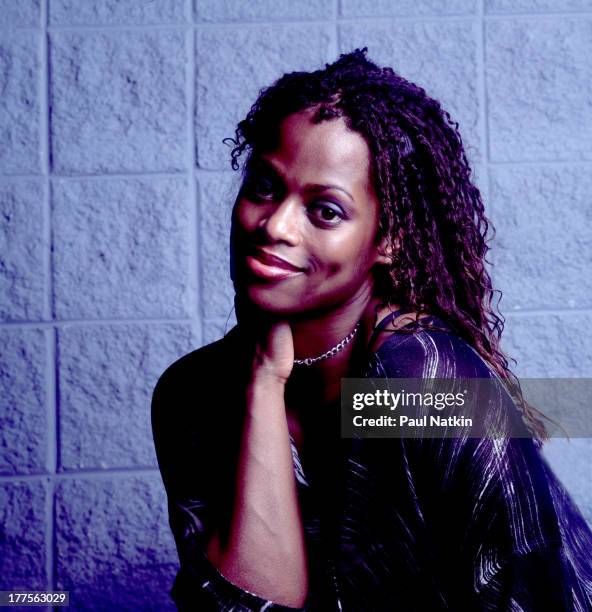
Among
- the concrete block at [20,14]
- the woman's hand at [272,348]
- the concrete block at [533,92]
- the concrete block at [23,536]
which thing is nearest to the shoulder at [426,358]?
the woman's hand at [272,348]

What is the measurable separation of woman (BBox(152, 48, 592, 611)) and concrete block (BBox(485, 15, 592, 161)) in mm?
743

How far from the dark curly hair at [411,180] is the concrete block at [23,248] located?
32.5 inches

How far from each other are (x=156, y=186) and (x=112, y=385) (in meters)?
0.48

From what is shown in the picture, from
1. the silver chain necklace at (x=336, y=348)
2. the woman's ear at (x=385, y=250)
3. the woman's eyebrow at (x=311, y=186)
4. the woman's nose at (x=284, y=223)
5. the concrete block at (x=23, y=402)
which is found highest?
the woman's eyebrow at (x=311, y=186)

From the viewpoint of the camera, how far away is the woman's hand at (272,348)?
34.1 inches

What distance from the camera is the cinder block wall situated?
159cm

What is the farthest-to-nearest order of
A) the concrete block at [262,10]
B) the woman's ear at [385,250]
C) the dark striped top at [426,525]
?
1. the concrete block at [262,10]
2. the woman's ear at [385,250]
3. the dark striped top at [426,525]

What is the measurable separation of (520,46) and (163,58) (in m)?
0.85

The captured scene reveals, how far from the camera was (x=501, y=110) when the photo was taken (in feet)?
5.26

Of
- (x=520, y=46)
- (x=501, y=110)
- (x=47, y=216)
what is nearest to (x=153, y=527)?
(x=47, y=216)

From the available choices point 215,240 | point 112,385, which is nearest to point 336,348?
point 215,240

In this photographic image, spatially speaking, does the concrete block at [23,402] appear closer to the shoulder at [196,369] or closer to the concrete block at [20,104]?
the concrete block at [20,104]

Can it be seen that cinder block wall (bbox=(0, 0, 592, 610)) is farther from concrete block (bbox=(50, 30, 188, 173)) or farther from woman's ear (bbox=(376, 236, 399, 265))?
woman's ear (bbox=(376, 236, 399, 265))

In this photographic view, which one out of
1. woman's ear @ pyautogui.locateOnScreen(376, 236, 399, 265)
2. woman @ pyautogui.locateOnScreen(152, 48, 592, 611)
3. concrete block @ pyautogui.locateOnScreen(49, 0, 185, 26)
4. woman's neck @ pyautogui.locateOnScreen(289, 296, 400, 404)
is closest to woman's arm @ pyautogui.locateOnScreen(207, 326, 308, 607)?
woman @ pyautogui.locateOnScreen(152, 48, 592, 611)
